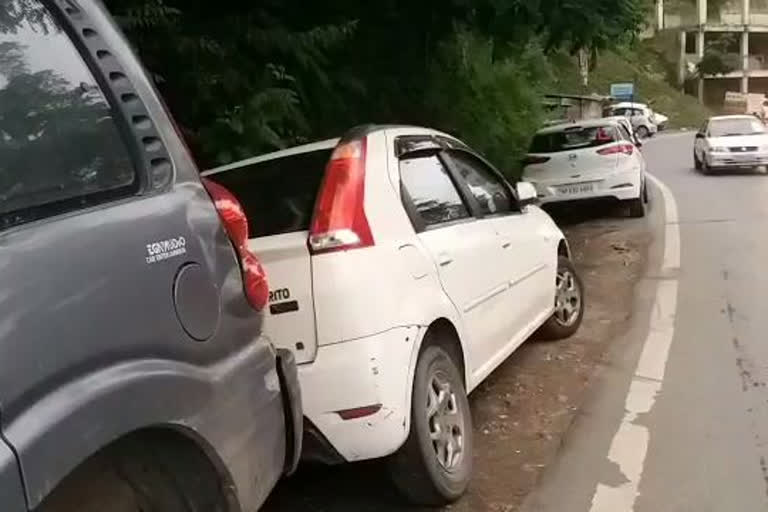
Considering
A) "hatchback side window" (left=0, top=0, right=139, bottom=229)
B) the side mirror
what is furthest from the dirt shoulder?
"hatchback side window" (left=0, top=0, right=139, bottom=229)

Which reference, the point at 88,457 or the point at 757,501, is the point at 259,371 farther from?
the point at 757,501

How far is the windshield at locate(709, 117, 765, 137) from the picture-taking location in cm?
2572

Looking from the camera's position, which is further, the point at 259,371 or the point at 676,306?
the point at 676,306

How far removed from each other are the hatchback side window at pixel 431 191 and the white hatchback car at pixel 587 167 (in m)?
10.4

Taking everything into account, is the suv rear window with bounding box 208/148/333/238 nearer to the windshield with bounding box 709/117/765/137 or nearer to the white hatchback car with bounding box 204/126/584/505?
the white hatchback car with bounding box 204/126/584/505

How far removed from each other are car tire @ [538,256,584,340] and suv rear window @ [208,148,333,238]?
3062 millimetres

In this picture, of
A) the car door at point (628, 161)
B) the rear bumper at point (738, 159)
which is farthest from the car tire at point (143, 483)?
the rear bumper at point (738, 159)

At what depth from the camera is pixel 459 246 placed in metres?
4.99

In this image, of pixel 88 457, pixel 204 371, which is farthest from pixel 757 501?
pixel 88 457

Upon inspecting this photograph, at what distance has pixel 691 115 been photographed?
73.9 meters

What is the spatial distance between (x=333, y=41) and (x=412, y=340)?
3.87 m

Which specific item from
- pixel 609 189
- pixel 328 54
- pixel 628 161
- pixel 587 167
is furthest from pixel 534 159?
pixel 328 54

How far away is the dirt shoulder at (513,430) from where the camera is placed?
4.78 meters

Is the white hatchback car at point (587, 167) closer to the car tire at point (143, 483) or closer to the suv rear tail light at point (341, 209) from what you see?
the suv rear tail light at point (341, 209)
